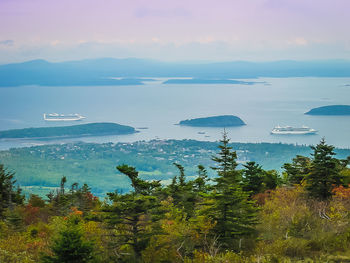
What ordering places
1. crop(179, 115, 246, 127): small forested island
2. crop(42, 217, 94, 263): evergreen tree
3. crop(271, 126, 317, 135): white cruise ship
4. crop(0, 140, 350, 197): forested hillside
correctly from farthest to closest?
crop(179, 115, 246, 127): small forested island < crop(271, 126, 317, 135): white cruise ship < crop(0, 140, 350, 197): forested hillside < crop(42, 217, 94, 263): evergreen tree

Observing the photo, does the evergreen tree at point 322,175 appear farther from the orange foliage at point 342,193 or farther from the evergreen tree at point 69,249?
the evergreen tree at point 69,249

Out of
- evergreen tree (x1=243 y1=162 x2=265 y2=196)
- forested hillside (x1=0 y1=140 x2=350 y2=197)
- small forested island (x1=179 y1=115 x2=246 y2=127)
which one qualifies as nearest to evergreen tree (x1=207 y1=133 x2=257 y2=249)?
evergreen tree (x1=243 y1=162 x2=265 y2=196)

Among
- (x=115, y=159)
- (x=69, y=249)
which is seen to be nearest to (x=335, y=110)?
(x=115, y=159)

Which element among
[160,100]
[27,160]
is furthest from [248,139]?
[160,100]

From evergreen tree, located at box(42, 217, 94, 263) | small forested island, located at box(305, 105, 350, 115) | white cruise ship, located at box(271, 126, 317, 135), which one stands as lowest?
white cruise ship, located at box(271, 126, 317, 135)

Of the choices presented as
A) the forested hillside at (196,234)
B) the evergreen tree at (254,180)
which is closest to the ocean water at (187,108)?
the evergreen tree at (254,180)

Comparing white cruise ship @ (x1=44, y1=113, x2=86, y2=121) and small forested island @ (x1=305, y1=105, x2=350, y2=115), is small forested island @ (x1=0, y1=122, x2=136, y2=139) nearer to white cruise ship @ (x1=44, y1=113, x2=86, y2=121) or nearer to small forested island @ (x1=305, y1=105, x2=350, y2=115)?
white cruise ship @ (x1=44, y1=113, x2=86, y2=121)

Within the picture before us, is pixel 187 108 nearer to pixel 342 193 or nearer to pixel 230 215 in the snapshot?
pixel 342 193
